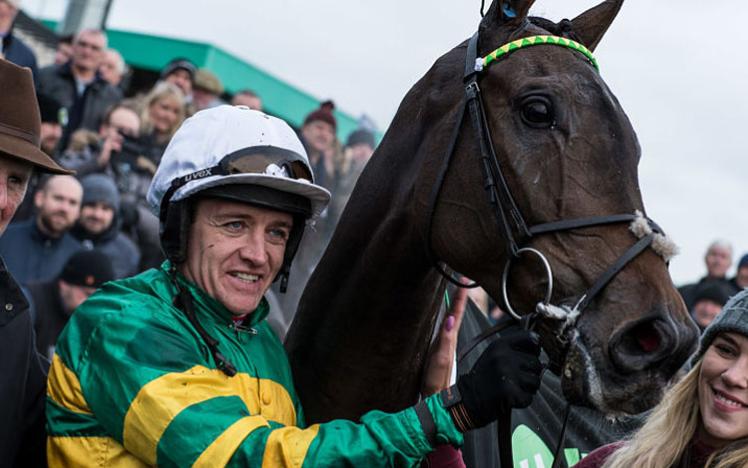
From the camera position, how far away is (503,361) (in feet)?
7.39

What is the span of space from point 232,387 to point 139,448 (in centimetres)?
30

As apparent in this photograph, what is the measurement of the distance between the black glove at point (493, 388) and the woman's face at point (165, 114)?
18.1 feet

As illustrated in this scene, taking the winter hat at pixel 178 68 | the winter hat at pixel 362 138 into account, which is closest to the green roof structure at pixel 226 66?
the winter hat at pixel 362 138

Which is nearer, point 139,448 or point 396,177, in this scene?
→ point 139,448

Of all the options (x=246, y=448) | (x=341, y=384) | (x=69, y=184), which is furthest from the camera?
(x=69, y=184)

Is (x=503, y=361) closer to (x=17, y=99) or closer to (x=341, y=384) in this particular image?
(x=341, y=384)

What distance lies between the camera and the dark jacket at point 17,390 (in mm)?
2574

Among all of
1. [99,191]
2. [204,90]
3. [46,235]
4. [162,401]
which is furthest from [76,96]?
[162,401]

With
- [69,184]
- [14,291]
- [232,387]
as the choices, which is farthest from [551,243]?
[69,184]

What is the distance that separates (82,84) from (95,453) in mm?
5914

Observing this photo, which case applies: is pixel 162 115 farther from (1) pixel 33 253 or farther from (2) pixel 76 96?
(1) pixel 33 253

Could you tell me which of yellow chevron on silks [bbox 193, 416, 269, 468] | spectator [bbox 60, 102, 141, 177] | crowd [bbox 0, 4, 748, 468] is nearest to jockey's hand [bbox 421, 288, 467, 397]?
crowd [bbox 0, 4, 748, 468]

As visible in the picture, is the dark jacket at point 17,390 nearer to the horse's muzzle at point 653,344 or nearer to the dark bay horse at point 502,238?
the dark bay horse at point 502,238

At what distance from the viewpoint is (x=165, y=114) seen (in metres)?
7.33
